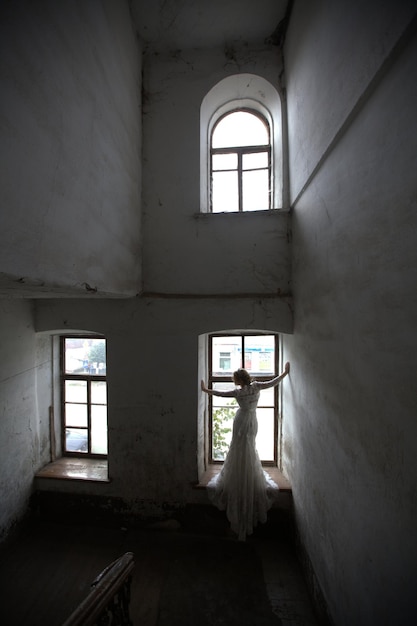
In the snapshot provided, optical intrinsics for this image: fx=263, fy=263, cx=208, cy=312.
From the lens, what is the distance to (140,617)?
222 cm

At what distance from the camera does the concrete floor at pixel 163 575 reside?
2.25 metres

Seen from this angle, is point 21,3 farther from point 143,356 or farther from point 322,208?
point 143,356

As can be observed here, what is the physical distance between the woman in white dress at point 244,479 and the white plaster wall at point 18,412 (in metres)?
2.18

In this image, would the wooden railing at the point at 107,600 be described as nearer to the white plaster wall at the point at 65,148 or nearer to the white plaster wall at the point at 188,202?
the white plaster wall at the point at 65,148

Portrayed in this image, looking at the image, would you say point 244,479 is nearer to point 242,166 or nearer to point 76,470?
point 76,470

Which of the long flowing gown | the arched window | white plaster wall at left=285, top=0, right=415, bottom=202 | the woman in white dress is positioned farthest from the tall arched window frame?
the long flowing gown

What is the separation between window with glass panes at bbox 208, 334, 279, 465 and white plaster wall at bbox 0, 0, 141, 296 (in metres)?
1.57

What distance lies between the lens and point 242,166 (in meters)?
3.39

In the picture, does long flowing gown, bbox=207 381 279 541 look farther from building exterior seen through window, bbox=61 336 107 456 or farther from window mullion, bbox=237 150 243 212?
window mullion, bbox=237 150 243 212

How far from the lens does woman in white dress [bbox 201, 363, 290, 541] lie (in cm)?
276

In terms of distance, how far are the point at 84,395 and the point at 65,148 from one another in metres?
3.02

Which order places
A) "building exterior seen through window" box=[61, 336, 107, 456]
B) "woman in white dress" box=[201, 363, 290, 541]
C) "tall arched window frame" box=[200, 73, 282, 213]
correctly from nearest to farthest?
"woman in white dress" box=[201, 363, 290, 541] < "tall arched window frame" box=[200, 73, 282, 213] < "building exterior seen through window" box=[61, 336, 107, 456]

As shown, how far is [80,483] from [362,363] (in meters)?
3.44

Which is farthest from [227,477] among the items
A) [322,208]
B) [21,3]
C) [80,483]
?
[21,3]
